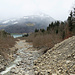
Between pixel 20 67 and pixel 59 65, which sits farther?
pixel 20 67

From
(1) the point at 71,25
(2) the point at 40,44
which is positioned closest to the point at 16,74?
(2) the point at 40,44

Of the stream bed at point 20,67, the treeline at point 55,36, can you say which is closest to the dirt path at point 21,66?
the stream bed at point 20,67

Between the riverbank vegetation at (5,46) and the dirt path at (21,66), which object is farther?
the riverbank vegetation at (5,46)

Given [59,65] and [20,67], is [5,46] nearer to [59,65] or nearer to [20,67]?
[20,67]

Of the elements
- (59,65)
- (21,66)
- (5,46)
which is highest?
(59,65)

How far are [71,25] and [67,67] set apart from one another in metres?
27.9

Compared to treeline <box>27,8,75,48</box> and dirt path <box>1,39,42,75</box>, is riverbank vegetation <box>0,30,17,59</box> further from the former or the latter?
treeline <box>27,8,75,48</box>

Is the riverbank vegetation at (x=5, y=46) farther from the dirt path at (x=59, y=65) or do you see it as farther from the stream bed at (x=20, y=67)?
the dirt path at (x=59, y=65)

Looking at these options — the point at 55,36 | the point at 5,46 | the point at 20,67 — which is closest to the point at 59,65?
the point at 20,67

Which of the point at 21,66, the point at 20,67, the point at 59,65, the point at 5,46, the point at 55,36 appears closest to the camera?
the point at 59,65

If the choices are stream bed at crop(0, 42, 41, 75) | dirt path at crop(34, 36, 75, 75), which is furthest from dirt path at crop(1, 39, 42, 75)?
dirt path at crop(34, 36, 75, 75)

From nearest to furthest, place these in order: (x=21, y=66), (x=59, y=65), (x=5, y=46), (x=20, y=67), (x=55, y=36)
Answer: (x=59, y=65)
(x=20, y=67)
(x=21, y=66)
(x=5, y=46)
(x=55, y=36)

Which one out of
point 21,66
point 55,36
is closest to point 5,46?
point 21,66

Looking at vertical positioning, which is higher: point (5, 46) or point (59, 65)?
point (59, 65)
